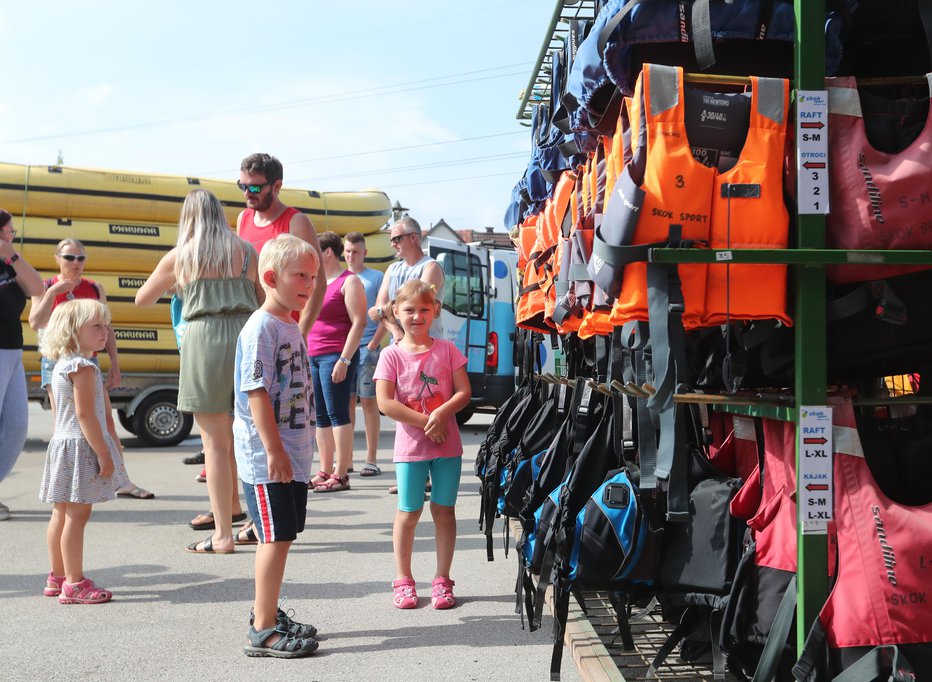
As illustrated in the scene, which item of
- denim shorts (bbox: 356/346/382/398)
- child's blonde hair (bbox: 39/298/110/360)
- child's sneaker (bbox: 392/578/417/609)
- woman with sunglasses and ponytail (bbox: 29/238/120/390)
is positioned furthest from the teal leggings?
denim shorts (bbox: 356/346/382/398)

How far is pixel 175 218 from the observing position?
36.3 ft

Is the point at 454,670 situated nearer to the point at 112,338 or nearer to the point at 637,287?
the point at 637,287

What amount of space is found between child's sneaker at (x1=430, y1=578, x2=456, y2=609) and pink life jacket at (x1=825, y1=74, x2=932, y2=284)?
2.66 m

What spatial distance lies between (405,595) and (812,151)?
293 cm

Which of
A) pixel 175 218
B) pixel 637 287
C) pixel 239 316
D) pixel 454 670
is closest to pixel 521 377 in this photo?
pixel 239 316

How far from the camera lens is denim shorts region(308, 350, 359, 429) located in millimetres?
7609

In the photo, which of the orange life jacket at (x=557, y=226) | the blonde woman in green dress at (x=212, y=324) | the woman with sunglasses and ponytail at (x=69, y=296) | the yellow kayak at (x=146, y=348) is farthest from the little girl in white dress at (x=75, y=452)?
the yellow kayak at (x=146, y=348)

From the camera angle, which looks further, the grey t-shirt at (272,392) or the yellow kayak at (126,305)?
the yellow kayak at (126,305)

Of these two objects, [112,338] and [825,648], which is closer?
[825,648]

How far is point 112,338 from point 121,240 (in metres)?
3.88

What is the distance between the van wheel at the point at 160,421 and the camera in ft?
34.6

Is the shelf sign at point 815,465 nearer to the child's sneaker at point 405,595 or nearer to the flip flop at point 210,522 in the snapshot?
the child's sneaker at point 405,595

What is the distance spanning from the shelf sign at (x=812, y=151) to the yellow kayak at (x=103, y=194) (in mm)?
8852

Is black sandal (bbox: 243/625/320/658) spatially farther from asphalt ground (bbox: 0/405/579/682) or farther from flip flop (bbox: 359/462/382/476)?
flip flop (bbox: 359/462/382/476)
